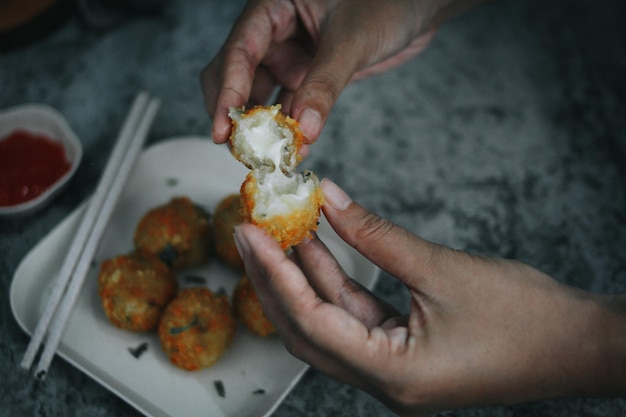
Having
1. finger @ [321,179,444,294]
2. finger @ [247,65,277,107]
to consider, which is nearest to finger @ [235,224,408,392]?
finger @ [321,179,444,294]

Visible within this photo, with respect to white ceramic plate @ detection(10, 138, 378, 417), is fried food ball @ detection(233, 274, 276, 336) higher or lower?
higher

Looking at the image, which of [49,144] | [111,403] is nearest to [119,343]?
[111,403]

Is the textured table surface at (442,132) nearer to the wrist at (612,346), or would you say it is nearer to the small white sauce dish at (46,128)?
the small white sauce dish at (46,128)

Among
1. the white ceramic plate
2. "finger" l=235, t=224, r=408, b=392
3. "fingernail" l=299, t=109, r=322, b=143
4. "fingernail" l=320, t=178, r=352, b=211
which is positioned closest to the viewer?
"finger" l=235, t=224, r=408, b=392

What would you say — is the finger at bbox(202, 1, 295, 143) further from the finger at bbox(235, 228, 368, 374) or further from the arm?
the finger at bbox(235, 228, 368, 374)

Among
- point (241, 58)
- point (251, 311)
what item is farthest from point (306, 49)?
point (251, 311)

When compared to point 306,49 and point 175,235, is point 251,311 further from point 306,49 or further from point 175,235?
point 306,49
